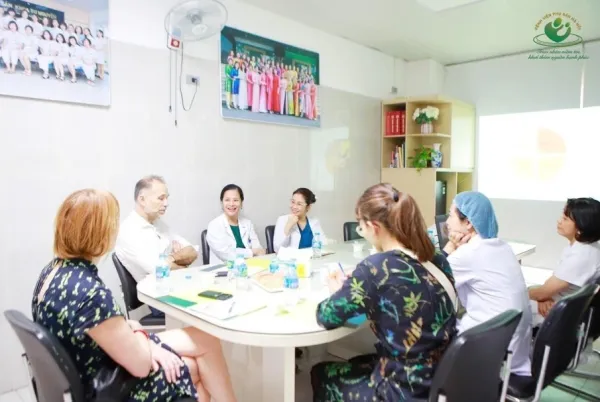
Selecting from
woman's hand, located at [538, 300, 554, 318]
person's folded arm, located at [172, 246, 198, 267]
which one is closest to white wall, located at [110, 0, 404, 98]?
person's folded arm, located at [172, 246, 198, 267]

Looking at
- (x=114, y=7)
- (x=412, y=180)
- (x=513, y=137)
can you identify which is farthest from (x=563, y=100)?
(x=114, y=7)

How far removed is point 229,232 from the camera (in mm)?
3301

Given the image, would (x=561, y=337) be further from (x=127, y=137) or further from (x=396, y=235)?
(x=127, y=137)

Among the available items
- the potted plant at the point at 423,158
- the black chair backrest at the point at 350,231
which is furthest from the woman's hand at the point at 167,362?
the potted plant at the point at 423,158

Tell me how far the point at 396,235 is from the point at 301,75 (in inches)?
120

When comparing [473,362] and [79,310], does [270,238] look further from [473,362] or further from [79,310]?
[473,362]

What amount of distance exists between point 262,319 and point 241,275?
558 mm

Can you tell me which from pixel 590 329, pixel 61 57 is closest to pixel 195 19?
pixel 61 57

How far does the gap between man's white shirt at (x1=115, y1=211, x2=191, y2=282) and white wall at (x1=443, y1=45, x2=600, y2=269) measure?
14.2 ft

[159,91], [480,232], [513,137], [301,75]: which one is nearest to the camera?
[480,232]

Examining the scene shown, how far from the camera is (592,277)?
229 cm

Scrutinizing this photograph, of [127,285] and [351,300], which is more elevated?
[351,300]

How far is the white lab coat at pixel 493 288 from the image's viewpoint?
Result: 1801 mm

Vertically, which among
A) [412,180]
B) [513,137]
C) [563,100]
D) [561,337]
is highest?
[563,100]
